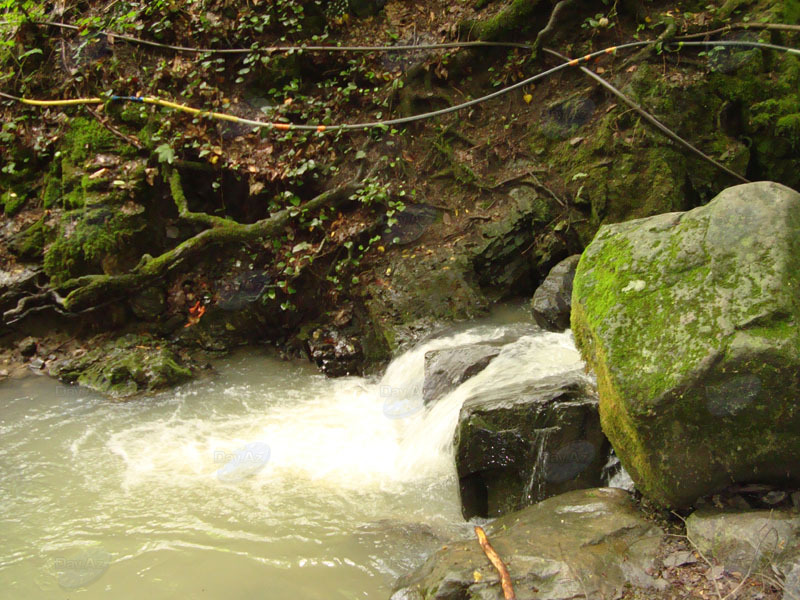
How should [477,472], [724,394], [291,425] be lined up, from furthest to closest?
[291,425], [477,472], [724,394]

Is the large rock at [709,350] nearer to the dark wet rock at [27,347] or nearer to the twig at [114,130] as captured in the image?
the twig at [114,130]

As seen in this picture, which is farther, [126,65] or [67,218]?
[126,65]

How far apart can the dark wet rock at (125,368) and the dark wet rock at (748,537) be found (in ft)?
15.4

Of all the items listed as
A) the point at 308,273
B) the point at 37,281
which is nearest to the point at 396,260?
the point at 308,273

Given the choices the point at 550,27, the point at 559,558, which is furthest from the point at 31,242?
the point at 559,558

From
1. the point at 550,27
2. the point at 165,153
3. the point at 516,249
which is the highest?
the point at 550,27

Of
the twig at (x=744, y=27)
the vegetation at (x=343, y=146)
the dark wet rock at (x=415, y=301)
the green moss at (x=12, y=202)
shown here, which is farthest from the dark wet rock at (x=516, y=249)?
the green moss at (x=12, y=202)

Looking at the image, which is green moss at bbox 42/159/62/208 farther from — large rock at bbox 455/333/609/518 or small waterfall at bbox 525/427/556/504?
small waterfall at bbox 525/427/556/504

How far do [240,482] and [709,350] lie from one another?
9.88ft

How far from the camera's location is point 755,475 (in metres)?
2.51

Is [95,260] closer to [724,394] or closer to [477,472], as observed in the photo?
[477,472]

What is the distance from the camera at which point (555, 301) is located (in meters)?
5.11

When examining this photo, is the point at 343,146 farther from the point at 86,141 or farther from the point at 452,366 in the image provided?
the point at 452,366

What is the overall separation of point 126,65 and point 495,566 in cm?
708
